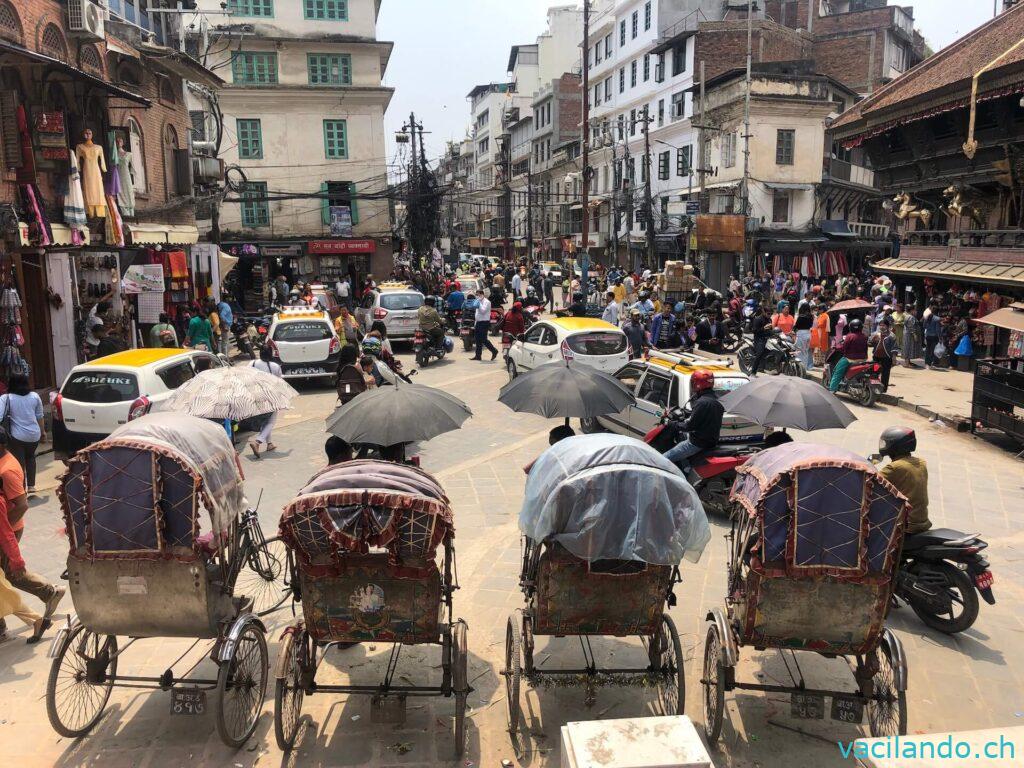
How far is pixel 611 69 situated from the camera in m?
50.2

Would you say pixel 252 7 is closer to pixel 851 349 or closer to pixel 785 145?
pixel 785 145

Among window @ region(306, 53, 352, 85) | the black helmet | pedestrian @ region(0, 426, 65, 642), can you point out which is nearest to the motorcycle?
the black helmet

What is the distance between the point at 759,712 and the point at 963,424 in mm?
9731

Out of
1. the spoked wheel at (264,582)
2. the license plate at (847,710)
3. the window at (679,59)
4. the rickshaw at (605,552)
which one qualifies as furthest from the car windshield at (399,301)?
the window at (679,59)

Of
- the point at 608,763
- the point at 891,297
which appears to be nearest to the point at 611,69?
the point at 891,297

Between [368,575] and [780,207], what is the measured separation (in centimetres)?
3553

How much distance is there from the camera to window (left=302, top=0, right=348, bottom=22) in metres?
35.3

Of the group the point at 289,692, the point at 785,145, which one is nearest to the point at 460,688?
the point at 289,692

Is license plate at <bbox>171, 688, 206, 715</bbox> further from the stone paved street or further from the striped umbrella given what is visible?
the striped umbrella

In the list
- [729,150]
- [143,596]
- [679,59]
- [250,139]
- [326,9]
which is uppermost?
[326,9]

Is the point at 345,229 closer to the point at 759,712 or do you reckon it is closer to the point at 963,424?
the point at 963,424

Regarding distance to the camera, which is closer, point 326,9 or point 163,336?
point 163,336

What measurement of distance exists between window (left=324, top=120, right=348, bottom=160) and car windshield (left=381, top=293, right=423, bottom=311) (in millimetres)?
17789

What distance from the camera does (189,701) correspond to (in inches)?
188
